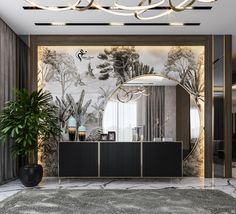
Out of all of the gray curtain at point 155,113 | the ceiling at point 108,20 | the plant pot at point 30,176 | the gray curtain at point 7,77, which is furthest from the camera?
the gray curtain at point 155,113

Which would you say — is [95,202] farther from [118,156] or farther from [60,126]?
[60,126]

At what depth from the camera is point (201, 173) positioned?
6.82 m

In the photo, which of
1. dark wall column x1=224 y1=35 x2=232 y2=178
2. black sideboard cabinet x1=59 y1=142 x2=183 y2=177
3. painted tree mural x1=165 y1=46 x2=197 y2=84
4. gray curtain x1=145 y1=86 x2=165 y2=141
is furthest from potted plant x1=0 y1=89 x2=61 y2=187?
dark wall column x1=224 y1=35 x2=232 y2=178

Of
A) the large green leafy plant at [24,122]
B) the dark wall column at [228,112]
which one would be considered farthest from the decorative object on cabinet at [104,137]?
the dark wall column at [228,112]

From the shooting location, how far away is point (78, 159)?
6.22 metres

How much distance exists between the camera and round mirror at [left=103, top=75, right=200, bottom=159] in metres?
6.80

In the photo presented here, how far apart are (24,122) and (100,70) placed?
6.59ft

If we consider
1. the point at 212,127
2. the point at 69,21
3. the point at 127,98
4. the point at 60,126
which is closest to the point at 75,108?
the point at 60,126

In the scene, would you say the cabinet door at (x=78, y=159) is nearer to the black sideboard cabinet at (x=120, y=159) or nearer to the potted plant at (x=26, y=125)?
the black sideboard cabinet at (x=120, y=159)

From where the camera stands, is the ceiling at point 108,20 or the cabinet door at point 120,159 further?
the cabinet door at point 120,159

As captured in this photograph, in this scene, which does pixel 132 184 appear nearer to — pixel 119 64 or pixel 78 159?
pixel 78 159

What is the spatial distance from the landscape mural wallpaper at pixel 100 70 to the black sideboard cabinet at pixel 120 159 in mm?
784

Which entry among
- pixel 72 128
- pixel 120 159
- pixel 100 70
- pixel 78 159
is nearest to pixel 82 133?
pixel 72 128

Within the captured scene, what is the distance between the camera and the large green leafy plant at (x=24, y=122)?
5633mm
